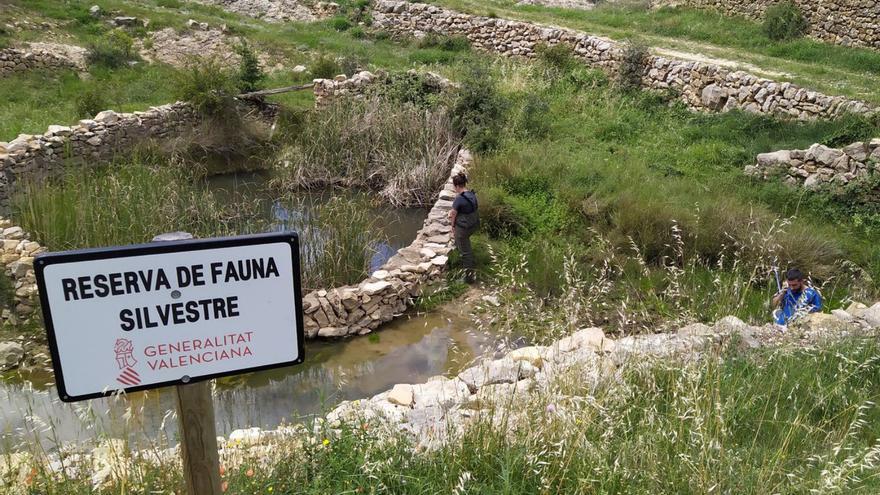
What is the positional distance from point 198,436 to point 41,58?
16.1 m

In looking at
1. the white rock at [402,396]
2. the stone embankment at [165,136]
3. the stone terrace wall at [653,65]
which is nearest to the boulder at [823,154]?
the stone terrace wall at [653,65]

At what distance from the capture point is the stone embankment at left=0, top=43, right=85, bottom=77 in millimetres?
14289

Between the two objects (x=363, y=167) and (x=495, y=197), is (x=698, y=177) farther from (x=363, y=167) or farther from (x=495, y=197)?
(x=363, y=167)

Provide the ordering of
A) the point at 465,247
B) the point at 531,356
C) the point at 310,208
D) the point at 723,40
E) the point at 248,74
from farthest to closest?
the point at 723,40 → the point at 248,74 → the point at 310,208 → the point at 465,247 → the point at 531,356

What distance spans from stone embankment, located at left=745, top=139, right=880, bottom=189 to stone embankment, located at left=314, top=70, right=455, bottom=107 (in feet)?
20.0

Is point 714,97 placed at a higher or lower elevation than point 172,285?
lower

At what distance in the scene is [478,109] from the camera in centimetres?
→ 1186

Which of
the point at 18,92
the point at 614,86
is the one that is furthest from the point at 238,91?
the point at 614,86

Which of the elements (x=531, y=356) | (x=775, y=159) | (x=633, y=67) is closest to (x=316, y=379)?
(x=531, y=356)

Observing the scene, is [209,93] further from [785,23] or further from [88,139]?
[785,23]

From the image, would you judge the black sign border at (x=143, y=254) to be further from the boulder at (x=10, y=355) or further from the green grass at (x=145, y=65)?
the green grass at (x=145, y=65)

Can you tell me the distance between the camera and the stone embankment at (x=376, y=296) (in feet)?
22.9

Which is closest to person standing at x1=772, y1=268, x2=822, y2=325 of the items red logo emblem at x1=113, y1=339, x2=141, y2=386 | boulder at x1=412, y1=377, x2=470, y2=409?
boulder at x1=412, y1=377, x2=470, y2=409

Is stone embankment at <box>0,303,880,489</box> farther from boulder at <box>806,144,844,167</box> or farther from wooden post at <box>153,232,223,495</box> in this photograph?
boulder at <box>806,144,844,167</box>
